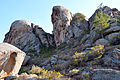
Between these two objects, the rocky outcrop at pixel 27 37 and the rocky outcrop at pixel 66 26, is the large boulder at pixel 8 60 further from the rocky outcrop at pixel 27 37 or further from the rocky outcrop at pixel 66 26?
the rocky outcrop at pixel 27 37

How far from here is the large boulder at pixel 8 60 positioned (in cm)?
605

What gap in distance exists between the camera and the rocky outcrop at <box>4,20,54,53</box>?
28797 mm

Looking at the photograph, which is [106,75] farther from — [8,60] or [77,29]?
[77,29]

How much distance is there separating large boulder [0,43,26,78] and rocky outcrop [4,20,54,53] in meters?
20.8

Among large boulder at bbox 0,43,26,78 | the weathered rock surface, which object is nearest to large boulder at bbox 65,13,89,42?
the weathered rock surface

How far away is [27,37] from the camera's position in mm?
30281

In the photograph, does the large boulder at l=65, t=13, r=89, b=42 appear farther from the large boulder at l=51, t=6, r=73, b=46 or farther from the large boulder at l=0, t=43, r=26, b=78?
the large boulder at l=0, t=43, r=26, b=78

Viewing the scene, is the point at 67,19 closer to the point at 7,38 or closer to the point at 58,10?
the point at 58,10

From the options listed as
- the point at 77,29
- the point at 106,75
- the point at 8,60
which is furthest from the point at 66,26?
the point at 106,75

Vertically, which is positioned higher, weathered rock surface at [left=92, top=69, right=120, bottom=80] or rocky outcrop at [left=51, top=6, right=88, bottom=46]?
rocky outcrop at [left=51, top=6, right=88, bottom=46]

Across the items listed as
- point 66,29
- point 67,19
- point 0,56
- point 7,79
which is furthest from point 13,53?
point 67,19

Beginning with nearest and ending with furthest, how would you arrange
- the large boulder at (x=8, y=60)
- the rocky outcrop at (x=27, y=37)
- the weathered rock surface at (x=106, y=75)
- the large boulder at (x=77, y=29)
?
the weathered rock surface at (x=106, y=75) < the large boulder at (x=8, y=60) < the large boulder at (x=77, y=29) < the rocky outcrop at (x=27, y=37)

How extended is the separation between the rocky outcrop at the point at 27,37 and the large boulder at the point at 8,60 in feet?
68.3

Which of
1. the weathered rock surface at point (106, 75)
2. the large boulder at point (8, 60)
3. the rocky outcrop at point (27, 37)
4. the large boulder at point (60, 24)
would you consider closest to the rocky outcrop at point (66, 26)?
the large boulder at point (60, 24)
